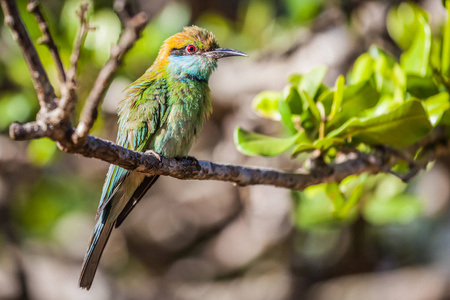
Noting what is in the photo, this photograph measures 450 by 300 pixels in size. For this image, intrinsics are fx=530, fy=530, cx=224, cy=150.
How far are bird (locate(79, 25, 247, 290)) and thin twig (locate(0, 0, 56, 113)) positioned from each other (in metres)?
1.10

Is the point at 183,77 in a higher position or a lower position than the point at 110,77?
higher

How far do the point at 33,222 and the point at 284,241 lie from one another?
5.97 feet

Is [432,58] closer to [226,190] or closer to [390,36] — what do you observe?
[390,36]

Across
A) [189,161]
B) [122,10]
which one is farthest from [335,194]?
[122,10]

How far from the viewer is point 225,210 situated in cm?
425

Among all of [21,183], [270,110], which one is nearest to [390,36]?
[270,110]

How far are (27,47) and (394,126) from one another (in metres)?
1.30

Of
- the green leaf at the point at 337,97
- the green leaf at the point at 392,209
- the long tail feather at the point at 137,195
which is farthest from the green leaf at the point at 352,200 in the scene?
the green leaf at the point at 392,209

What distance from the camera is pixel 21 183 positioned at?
3.82 meters

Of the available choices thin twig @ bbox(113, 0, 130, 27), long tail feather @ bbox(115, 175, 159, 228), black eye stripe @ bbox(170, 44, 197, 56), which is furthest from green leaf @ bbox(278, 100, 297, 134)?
thin twig @ bbox(113, 0, 130, 27)

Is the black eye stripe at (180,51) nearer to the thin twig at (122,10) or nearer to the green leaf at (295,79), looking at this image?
the green leaf at (295,79)

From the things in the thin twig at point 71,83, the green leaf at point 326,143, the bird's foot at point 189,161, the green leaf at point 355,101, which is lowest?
the thin twig at point 71,83

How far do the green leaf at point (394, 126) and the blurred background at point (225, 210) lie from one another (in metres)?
1.18

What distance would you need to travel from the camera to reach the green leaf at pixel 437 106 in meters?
1.99
